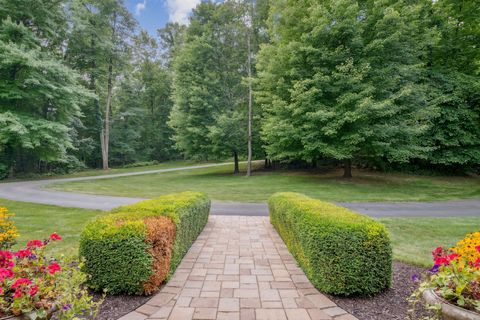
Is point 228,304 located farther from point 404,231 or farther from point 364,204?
point 364,204

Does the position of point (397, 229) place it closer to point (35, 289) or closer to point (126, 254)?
point (126, 254)

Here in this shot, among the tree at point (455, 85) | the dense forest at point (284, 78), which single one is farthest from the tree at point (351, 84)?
the tree at point (455, 85)

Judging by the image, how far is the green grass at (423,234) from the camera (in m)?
4.52

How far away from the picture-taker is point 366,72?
12117 millimetres

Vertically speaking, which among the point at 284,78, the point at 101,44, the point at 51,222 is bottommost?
the point at 51,222

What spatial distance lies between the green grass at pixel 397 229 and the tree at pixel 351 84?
5.83 metres

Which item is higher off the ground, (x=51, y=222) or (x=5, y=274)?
(x=5, y=274)

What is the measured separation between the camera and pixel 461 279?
2059 millimetres

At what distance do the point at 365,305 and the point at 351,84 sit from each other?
1124 cm

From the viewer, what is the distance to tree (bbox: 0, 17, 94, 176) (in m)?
14.2

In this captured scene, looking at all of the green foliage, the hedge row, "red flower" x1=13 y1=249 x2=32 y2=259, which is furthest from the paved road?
the green foliage

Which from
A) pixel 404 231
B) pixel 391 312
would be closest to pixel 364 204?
pixel 404 231

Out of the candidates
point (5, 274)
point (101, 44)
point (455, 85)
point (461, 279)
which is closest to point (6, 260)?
point (5, 274)

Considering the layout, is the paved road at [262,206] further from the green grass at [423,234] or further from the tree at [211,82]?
the tree at [211,82]
